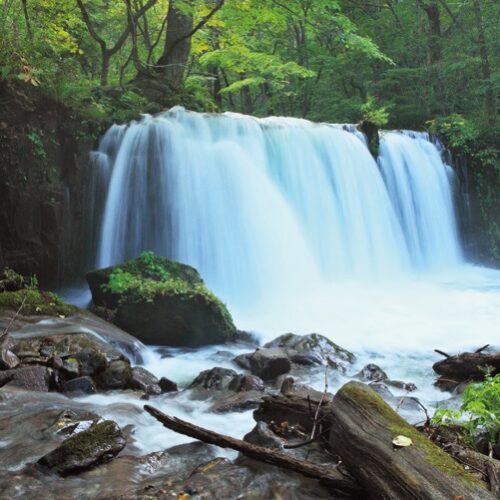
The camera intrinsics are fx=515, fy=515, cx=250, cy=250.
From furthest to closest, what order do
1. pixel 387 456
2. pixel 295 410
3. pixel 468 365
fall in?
pixel 468 365 → pixel 295 410 → pixel 387 456

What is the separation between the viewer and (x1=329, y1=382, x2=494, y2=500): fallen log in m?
2.29

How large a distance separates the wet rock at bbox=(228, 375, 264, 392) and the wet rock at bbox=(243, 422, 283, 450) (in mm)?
1741

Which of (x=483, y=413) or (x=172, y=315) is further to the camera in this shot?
(x=172, y=315)

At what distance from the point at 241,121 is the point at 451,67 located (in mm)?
7910

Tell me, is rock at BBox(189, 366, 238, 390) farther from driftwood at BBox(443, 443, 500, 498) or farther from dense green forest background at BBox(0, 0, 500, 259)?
dense green forest background at BBox(0, 0, 500, 259)

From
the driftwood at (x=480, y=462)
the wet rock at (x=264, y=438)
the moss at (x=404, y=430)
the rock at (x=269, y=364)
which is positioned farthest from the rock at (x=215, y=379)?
the driftwood at (x=480, y=462)

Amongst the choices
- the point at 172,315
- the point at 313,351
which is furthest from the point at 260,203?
the point at 313,351

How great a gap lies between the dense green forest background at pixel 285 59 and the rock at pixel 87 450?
21.5ft

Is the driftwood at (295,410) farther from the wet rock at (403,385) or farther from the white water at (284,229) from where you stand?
the white water at (284,229)

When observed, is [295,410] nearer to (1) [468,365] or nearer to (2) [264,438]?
(2) [264,438]

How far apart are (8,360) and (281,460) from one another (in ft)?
11.6

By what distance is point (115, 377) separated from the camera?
218 inches

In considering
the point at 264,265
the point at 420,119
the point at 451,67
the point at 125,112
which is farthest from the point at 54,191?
the point at 420,119

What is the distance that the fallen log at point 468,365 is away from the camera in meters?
5.57
